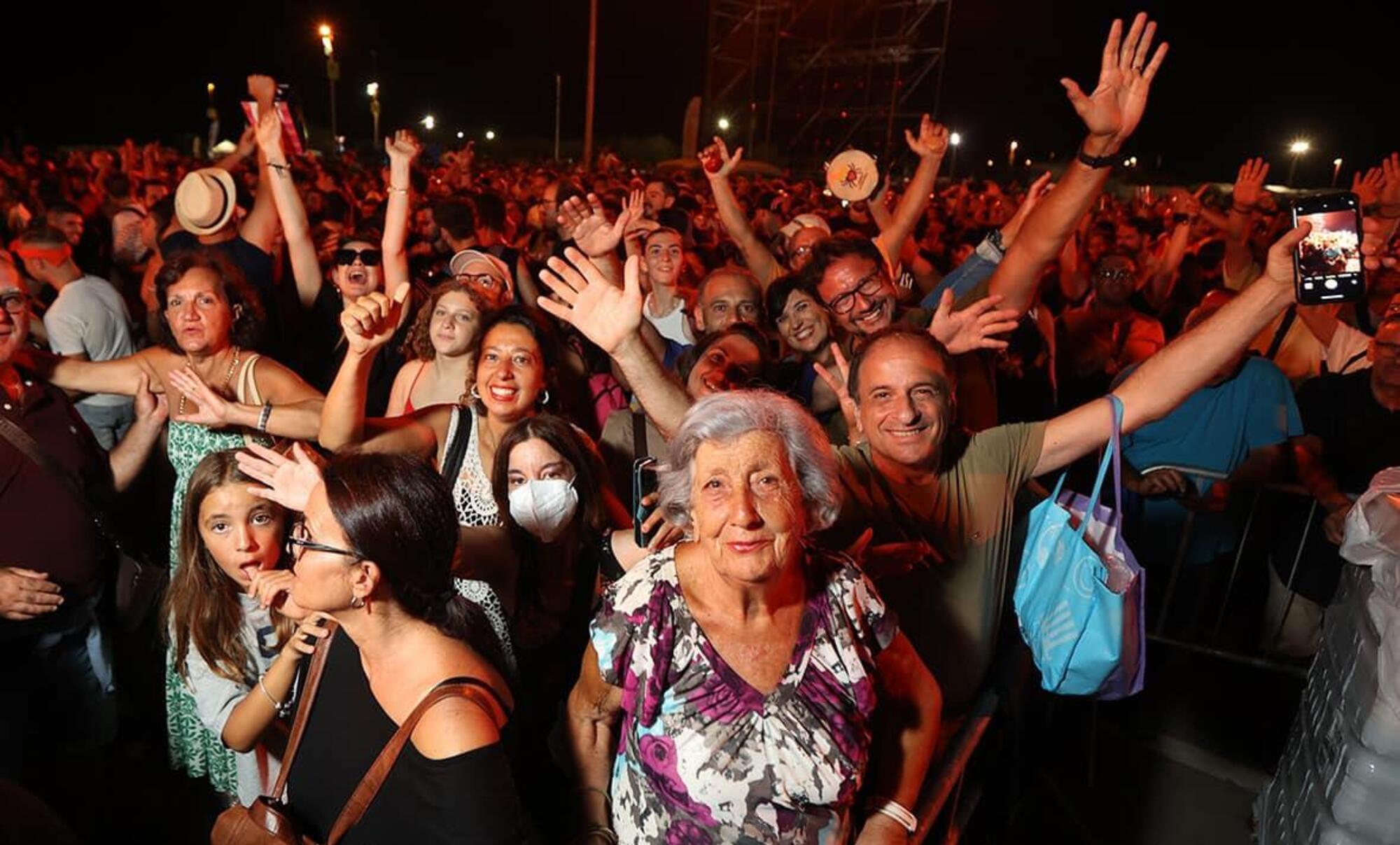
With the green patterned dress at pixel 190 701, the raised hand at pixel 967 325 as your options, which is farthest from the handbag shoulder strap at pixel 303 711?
the raised hand at pixel 967 325

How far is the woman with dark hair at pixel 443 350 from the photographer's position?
13.0 ft

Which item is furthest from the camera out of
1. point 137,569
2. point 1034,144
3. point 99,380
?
point 1034,144

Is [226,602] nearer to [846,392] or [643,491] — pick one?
[643,491]

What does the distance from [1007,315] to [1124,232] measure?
7364mm

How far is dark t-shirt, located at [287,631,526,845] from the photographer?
1.81m

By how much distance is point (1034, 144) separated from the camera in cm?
4875

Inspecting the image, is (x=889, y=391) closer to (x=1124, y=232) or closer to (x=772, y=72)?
(x=1124, y=232)

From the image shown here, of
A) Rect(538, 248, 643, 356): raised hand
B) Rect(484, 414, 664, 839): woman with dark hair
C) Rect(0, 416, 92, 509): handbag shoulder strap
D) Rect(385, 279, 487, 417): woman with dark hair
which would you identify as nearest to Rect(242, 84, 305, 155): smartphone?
Rect(385, 279, 487, 417): woman with dark hair

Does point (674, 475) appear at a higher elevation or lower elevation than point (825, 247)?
lower

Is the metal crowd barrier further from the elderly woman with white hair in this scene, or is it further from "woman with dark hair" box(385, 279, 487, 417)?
"woman with dark hair" box(385, 279, 487, 417)

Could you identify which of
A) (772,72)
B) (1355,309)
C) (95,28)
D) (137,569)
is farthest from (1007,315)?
(95,28)

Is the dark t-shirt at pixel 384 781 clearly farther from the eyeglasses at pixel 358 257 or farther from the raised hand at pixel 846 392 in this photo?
the eyeglasses at pixel 358 257

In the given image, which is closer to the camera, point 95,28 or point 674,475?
point 674,475

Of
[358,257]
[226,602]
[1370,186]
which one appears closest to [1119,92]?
[226,602]
